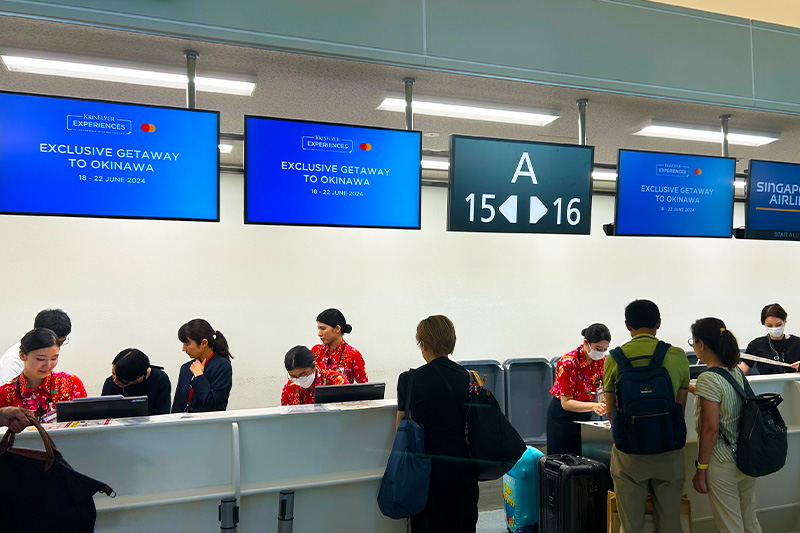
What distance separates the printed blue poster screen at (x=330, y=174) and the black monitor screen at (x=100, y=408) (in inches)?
47.4

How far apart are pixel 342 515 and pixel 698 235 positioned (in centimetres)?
313

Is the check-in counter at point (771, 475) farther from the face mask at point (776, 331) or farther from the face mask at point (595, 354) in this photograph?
the face mask at point (776, 331)

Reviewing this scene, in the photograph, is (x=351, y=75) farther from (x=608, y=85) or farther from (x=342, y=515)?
(x=342, y=515)

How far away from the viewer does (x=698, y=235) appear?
4465 mm

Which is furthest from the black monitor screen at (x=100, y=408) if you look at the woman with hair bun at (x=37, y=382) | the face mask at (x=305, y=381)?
the face mask at (x=305, y=381)

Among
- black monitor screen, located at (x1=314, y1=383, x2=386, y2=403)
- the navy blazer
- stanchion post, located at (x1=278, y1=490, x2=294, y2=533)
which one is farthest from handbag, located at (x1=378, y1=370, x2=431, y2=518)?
the navy blazer

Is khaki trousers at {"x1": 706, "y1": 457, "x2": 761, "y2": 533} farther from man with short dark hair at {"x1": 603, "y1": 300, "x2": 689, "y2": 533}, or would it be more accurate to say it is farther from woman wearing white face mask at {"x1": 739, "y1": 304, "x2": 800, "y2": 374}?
woman wearing white face mask at {"x1": 739, "y1": 304, "x2": 800, "y2": 374}

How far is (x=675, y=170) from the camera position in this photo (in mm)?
4453

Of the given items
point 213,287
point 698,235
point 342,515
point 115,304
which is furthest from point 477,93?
point 115,304

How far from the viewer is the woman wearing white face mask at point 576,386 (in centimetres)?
440

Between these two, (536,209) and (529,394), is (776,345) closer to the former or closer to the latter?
(529,394)

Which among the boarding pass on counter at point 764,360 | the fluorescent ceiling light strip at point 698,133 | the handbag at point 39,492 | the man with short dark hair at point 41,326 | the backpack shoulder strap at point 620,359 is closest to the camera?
the handbag at point 39,492

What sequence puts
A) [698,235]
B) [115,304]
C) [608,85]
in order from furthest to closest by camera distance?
[115,304] → [698,235] → [608,85]

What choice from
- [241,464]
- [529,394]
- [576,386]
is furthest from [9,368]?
[529,394]
